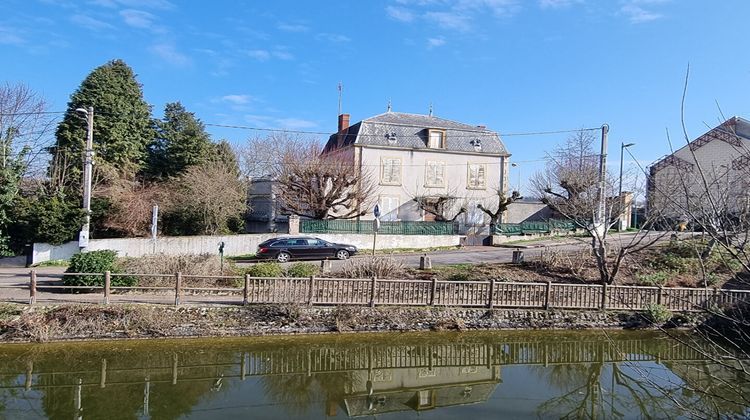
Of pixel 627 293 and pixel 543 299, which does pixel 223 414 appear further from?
pixel 627 293

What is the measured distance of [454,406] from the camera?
9617 mm

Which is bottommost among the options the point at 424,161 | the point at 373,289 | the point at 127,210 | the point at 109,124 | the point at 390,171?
the point at 373,289

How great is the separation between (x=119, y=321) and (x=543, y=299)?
12.8 meters

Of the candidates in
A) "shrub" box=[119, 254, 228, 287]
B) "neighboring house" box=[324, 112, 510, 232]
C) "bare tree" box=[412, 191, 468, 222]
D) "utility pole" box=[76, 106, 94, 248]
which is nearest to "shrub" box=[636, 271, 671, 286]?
"bare tree" box=[412, 191, 468, 222]

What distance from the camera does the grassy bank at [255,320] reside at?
12469mm

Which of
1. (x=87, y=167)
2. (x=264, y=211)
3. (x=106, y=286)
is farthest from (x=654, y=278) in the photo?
(x=264, y=211)

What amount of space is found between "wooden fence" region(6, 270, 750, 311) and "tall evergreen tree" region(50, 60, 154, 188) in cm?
1398

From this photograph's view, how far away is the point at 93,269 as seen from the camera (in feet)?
48.6

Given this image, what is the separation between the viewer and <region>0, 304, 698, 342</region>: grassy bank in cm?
1247

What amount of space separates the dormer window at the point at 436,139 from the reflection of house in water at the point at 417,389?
25.4m

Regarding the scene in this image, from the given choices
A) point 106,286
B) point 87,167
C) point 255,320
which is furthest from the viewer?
point 87,167

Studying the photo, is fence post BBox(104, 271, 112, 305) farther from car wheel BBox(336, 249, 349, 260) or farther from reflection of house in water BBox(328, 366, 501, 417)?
car wheel BBox(336, 249, 349, 260)

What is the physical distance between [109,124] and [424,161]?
66.9 feet

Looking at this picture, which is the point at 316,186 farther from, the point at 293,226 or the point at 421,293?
the point at 421,293
